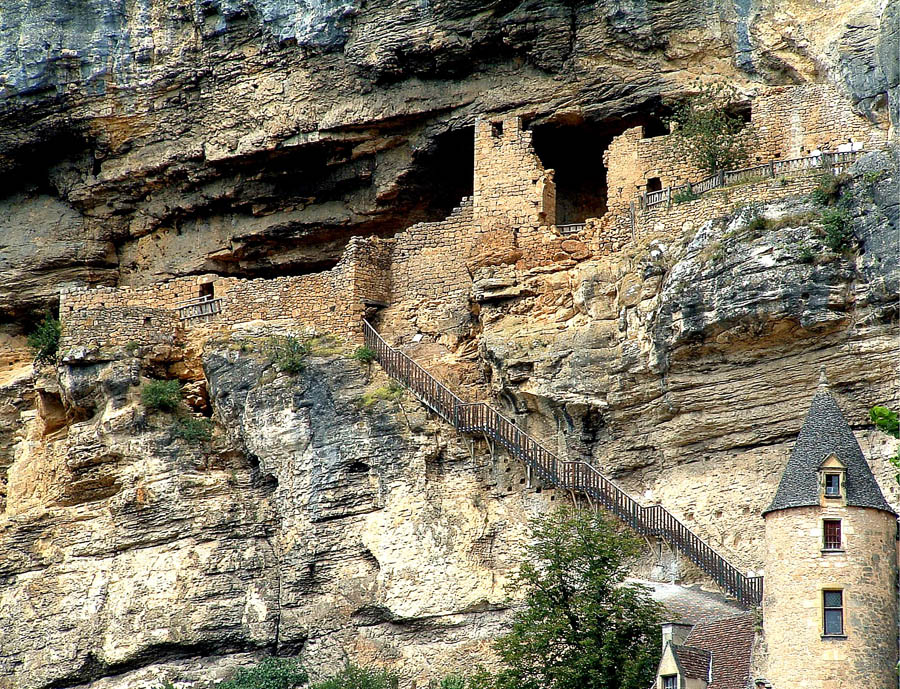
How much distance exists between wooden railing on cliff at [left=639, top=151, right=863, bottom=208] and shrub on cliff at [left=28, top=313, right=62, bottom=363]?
14.0 m

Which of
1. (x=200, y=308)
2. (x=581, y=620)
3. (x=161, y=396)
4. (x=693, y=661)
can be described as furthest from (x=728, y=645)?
(x=200, y=308)

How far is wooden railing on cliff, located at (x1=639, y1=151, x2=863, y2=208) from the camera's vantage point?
136 ft

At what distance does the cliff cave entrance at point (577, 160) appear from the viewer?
155 feet

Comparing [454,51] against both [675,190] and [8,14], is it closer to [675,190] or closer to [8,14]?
[675,190]

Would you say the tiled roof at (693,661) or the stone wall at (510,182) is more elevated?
the stone wall at (510,182)

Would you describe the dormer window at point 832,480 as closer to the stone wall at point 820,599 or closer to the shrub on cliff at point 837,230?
the stone wall at point 820,599

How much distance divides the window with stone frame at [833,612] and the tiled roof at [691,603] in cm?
248

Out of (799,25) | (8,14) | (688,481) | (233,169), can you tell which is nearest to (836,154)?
(799,25)

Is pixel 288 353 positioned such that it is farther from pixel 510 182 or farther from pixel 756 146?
pixel 756 146

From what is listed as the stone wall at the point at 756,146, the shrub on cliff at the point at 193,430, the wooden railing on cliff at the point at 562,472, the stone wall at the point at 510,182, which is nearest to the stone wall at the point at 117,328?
the shrub on cliff at the point at 193,430

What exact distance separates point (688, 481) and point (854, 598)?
6389 millimetres

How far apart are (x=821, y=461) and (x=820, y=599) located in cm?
256

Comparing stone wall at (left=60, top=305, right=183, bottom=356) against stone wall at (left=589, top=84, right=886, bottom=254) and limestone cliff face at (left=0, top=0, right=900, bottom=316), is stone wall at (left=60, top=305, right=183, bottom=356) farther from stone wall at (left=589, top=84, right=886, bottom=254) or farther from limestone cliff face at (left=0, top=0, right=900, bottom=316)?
stone wall at (left=589, top=84, right=886, bottom=254)

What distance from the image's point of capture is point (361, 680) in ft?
127
